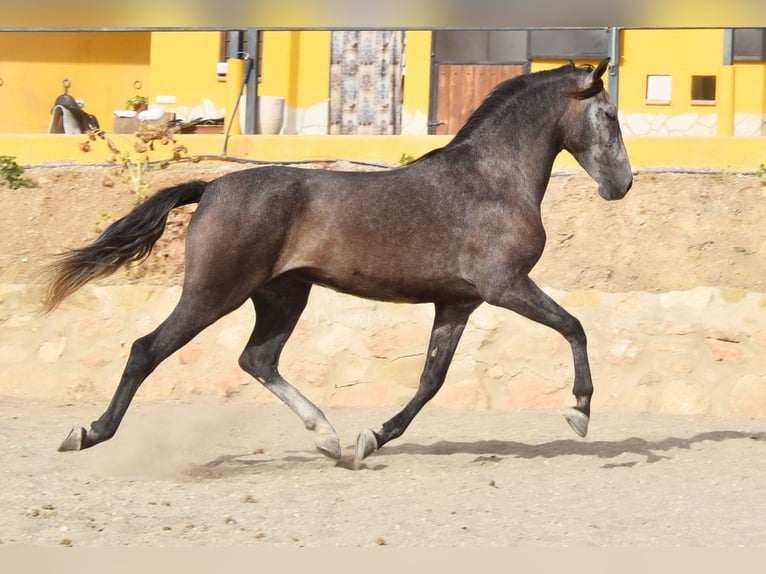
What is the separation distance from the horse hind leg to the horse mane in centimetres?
105

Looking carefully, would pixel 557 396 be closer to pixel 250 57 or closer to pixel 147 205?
pixel 147 205

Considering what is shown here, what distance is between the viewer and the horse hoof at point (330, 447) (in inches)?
271

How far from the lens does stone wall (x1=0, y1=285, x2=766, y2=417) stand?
9.04 metres

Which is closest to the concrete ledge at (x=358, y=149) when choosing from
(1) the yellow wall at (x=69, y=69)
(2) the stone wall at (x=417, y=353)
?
(2) the stone wall at (x=417, y=353)

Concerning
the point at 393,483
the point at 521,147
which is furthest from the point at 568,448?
the point at 521,147

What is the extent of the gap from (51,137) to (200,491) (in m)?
6.68

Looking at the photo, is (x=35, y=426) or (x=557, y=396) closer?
(x=35, y=426)

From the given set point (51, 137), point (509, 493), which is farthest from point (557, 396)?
point (51, 137)

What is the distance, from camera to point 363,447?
6.89 m

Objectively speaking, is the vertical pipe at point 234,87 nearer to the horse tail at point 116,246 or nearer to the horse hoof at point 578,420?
the horse tail at point 116,246

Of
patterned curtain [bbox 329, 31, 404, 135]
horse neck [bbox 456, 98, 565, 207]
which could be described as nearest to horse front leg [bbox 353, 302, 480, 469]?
horse neck [bbox 456, 98, 565, 207]

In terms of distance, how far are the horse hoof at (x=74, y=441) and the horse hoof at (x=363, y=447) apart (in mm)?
1437

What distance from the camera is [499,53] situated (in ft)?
55.7

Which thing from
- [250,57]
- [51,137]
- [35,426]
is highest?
[250,57]
